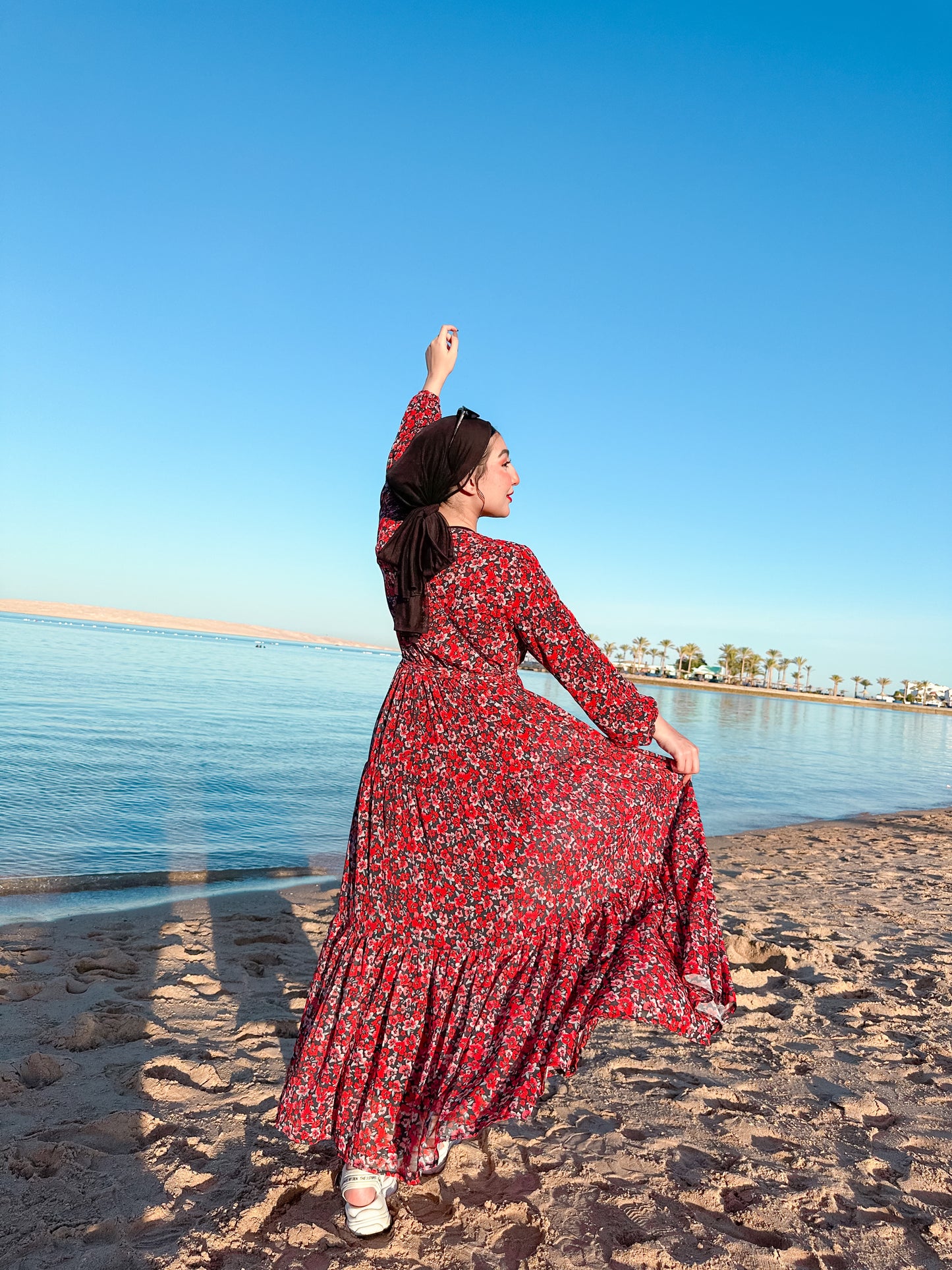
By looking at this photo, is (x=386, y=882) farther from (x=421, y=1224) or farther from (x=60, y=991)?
(x=60, y=991)

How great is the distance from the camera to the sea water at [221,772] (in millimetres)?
6988

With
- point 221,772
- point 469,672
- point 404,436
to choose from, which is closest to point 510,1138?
point 469,672

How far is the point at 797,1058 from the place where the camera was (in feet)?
10.1

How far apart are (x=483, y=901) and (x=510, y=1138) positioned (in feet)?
3.27

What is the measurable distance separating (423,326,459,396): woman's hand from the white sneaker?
7.13 ft

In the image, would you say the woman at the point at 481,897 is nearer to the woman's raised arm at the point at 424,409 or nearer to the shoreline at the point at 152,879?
the woman's raised arm at the point at 424,409

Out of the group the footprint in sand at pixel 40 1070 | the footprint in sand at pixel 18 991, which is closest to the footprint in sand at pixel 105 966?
the footprint in sand at pixel 18 991

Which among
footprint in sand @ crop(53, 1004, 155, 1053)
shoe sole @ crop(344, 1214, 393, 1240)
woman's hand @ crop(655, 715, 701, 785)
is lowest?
footprint in sand @ crop(53, 1004, 155, 1053)

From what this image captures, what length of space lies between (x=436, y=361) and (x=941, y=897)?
560 centimetres

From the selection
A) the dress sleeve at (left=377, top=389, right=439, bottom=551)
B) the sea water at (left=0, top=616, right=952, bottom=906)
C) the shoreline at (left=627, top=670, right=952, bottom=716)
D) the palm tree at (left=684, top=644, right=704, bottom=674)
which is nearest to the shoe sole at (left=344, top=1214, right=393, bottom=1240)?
the dress sleeve at (left=377, top=389, right=439, bottom=551)

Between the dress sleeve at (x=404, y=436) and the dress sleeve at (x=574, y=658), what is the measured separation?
49 centimetres

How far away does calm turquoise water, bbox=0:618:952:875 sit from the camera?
7023 millimetres

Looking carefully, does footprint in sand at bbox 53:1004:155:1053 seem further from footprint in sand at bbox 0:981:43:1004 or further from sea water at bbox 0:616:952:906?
sea water at bbox 0:616:952:906

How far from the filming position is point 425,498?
7.42 feet
